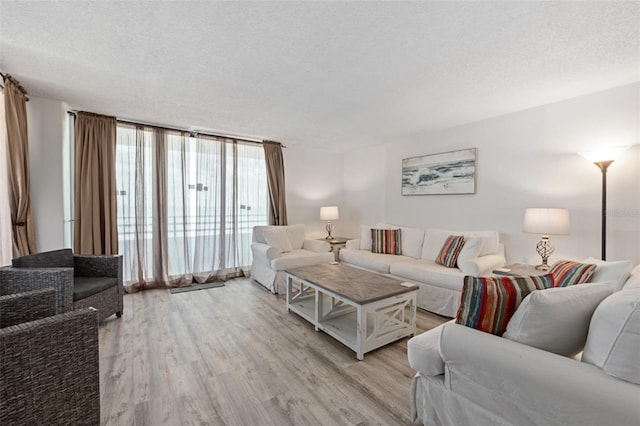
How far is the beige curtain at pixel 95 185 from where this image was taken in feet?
10.8

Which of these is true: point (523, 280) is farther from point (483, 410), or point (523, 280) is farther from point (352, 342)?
point (352, 342)

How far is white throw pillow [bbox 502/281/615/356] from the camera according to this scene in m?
1.17

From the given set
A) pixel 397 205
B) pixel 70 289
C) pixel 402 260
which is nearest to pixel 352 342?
pixel 402 260

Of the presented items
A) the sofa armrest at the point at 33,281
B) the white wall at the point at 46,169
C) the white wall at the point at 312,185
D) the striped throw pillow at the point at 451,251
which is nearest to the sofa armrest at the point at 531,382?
the striped throw pillow at the point at 451,251

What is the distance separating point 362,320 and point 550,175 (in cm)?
272

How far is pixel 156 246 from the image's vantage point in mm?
3873

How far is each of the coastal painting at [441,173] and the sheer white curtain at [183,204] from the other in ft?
8.28

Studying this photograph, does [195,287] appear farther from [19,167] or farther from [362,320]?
[362,320]

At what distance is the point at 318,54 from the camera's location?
6.51 feet

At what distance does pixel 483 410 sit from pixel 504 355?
29 centimetres

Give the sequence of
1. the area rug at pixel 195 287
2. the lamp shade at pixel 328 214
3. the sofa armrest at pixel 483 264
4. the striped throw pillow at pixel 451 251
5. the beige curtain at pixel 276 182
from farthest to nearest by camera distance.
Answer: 1. the lamp shade at pixel 328 214
2. the beige curtain at pixel 276 182
3. the area rug at pixel 195 287
4. the striped throw pillow at pixel 451 251
5. the sofa armrest at pixel 483 264

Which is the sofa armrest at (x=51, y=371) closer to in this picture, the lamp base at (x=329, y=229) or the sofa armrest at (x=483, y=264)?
the sofa armrest at (x=483, y=264)

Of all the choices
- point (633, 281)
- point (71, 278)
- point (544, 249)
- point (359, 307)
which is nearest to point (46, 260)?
point (71, 278)

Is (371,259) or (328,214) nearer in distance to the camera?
(371,259)
